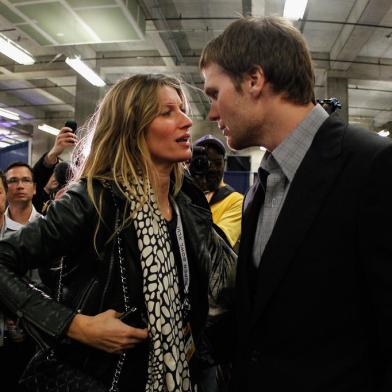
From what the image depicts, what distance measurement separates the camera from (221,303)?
4.48 ft

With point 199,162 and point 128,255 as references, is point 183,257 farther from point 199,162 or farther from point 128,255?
point 199,162

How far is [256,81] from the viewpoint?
3.84 feet

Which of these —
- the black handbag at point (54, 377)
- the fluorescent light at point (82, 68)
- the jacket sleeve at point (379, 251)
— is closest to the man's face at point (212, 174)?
the black handbag at point (54, 377)

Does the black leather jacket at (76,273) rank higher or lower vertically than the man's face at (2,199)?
lower

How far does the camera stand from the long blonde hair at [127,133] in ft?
4.27

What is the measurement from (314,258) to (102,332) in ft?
1.95

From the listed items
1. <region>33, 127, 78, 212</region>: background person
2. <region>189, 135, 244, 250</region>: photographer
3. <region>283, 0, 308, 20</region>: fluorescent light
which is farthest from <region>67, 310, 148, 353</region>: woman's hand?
<region>283, 0, 308, 20</region>: fluorescent light

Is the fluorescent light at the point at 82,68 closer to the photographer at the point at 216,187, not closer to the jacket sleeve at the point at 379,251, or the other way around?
the photographer at the point at 216,187

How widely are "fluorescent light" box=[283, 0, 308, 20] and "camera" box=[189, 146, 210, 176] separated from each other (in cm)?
335

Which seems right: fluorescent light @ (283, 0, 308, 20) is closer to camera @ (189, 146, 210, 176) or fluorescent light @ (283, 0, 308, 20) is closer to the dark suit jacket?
camera @ (189, 146, 210, 176)

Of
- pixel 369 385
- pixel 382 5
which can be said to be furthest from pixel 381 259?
pixel 382 5

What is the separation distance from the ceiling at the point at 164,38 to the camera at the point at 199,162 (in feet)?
5.11

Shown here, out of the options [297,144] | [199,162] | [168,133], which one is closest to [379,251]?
[297,144]

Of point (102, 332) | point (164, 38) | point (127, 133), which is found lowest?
point (102, 332)
